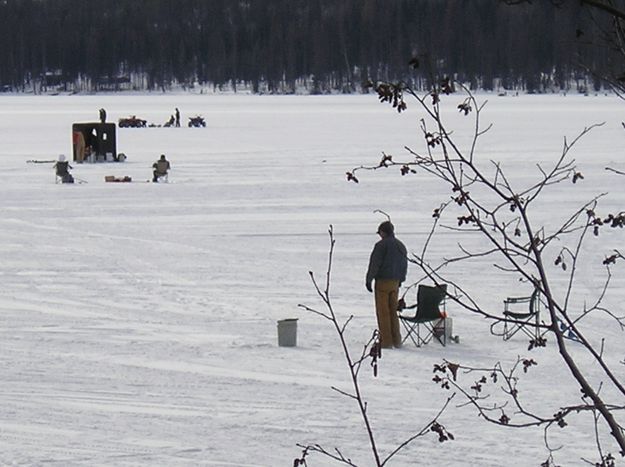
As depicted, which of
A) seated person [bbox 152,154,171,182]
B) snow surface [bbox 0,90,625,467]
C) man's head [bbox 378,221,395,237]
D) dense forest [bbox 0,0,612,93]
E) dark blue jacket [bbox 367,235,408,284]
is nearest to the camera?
snow surface [bbox 0,90,625,467]

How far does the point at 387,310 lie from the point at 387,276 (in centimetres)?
31

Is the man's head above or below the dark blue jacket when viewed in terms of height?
above

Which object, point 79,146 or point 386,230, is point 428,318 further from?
point 79,146

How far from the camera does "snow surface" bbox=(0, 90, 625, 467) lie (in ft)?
27.6

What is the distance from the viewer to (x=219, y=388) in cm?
996

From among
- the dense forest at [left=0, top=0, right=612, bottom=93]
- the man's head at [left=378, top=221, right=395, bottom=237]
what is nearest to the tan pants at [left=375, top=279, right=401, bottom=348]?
the man's head at [left=378, top=221, right=395, bottom=237]

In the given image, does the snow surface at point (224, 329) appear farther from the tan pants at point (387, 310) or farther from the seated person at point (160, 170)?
the seated person at point (160, 170)

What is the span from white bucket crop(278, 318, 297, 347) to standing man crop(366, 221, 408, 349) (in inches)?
28.0

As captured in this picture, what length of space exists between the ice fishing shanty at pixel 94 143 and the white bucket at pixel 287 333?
23842 millimetres

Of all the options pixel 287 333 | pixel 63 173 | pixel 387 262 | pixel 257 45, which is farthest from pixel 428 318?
pixel 257 45

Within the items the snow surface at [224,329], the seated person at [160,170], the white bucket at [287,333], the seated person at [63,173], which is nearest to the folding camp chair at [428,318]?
the snow surface at [224,329]

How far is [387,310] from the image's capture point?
11336mm

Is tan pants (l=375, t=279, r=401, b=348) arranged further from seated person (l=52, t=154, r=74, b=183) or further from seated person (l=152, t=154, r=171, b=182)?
seated person (l=52, t=154, r=74, b=183)

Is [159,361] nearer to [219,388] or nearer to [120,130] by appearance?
[219,388]
